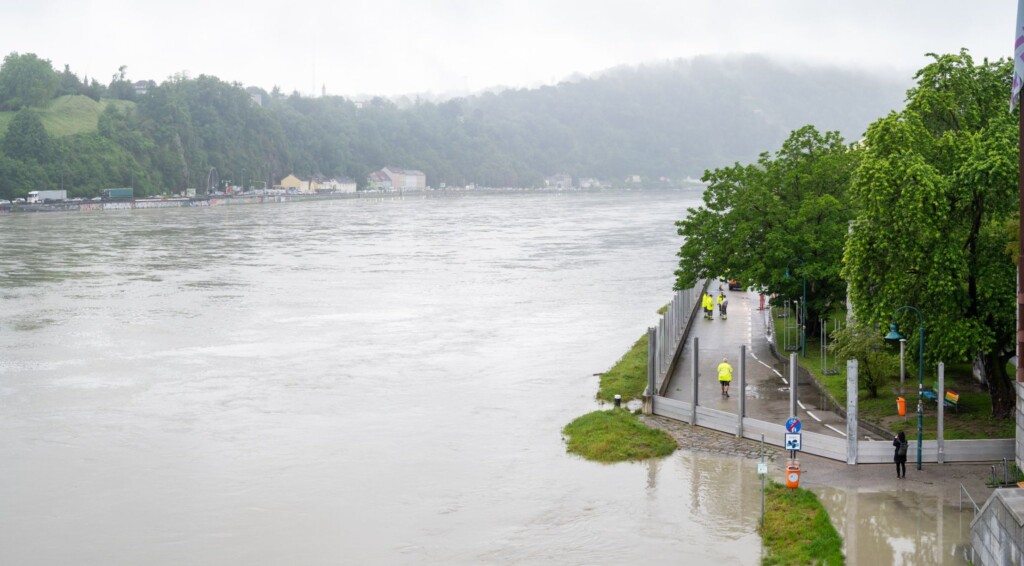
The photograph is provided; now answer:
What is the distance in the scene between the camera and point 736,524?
23094mm

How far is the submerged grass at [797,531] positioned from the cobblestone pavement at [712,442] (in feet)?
10.3

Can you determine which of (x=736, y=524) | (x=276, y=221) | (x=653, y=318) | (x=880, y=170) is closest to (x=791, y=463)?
(x=736, y=524)

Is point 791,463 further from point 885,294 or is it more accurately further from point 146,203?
point 146,203

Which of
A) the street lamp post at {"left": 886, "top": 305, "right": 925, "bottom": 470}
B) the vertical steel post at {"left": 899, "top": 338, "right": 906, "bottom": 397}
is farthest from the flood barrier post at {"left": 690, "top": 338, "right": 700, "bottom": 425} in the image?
the vertical steel post at {"left": 899, "top": 338, "right": 906, "bottom": 397}

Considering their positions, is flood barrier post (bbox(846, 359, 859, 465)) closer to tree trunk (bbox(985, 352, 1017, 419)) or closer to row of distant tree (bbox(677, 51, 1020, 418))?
row of distant tree (bbox(677, 51, 1020, 418))

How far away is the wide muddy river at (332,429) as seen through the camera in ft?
76.6

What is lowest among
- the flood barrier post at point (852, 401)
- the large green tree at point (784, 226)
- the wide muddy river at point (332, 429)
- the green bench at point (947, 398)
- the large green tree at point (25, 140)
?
the wide muddy river at point (332, 429)

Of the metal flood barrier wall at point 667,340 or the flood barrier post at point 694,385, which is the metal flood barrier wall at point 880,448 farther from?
the metal flood barrier wall at point 667,340

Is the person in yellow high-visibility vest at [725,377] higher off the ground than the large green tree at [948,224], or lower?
lower

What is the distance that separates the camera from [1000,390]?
1094 inches

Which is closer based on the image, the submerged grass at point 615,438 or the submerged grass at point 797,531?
the submerged grass at point 797,531

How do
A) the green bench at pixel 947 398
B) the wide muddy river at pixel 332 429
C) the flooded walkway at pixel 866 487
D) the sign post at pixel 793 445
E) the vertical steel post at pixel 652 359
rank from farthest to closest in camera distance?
1. the vertical steel post at pixel 652 359
2. the green bench at pixel 947 398
3. the sign post at pixel 793 445
4. the wide muddy river at pixel 332 429
5. the flooded walkway at pixel 866 487

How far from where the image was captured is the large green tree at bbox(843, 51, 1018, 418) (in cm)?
2647

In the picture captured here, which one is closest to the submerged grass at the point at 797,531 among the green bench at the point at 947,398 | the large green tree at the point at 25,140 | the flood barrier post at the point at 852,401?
the flood barrier post at the point at 852,401
